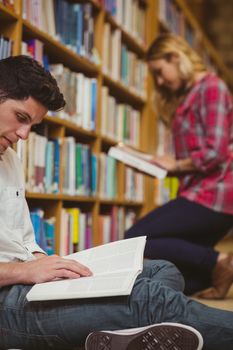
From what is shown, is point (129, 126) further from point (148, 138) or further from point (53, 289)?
point (53, 289)

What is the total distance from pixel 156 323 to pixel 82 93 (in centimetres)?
171

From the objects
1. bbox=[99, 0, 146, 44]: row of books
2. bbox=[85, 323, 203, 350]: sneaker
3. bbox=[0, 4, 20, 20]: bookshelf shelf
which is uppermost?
bbox=[99, 0, 146, 44]: row of books

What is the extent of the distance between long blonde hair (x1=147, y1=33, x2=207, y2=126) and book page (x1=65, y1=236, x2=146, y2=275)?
125cm

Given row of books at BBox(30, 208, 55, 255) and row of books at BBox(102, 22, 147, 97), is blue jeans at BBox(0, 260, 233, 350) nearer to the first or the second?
row of books at BBox(30, 208, 55, 255)

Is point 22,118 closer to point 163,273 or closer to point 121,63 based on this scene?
point 163,273

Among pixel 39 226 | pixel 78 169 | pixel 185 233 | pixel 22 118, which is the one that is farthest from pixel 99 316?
pixel 78 169

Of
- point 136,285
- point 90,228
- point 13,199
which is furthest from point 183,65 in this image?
point 136,285

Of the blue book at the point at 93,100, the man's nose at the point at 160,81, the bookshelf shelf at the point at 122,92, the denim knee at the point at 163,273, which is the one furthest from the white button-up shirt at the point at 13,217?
the bookshelf shelf at the point at 122,92

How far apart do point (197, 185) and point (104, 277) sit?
1.26 meters

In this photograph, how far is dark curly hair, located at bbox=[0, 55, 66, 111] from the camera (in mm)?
1355

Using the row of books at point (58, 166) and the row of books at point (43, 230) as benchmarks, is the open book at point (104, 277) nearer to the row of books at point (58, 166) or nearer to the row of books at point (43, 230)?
the row of books at point (58, 166)

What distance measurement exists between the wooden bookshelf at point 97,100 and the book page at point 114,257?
31.5 inches

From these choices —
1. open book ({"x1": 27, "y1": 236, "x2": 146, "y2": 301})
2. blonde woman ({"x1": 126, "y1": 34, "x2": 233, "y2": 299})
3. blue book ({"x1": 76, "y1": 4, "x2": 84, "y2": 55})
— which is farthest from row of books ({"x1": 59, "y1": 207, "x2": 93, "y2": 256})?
open book ({"x1": 27, "y1": 236, "x2": 146, "y2": 301})

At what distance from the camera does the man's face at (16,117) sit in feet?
4.45
